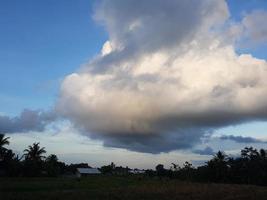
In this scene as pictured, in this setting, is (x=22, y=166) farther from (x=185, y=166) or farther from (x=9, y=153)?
(x=185, y=166)

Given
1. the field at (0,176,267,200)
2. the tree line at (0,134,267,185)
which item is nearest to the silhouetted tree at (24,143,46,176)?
the tree line at (0,134,267,185)

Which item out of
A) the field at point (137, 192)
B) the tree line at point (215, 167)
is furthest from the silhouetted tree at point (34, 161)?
the field at point (137, 192)

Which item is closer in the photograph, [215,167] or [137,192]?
[137,192]

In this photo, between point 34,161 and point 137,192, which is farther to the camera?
point 34,161

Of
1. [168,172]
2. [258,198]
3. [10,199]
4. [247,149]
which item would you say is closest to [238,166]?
[247,149]

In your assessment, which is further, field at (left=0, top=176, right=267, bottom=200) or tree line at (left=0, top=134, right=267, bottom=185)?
tree line at (left=0, top=134, right=267, bottom=185)

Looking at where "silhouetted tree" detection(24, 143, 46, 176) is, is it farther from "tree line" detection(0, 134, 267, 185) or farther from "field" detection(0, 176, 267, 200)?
"field" detection(0, 176, 267, 200)

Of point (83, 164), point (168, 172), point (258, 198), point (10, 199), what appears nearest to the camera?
point (10, 199)

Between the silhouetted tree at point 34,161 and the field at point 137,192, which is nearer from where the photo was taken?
the field at point 137,192

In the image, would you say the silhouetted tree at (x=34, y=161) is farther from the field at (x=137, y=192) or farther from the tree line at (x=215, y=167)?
the field at (x=137, y=192)

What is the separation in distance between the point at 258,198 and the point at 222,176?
50.2 m

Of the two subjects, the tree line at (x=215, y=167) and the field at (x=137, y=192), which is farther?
the tree line at (x=215, y=167)

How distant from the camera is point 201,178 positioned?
8669 centimetres

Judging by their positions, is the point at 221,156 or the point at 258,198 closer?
the point at 258,198
